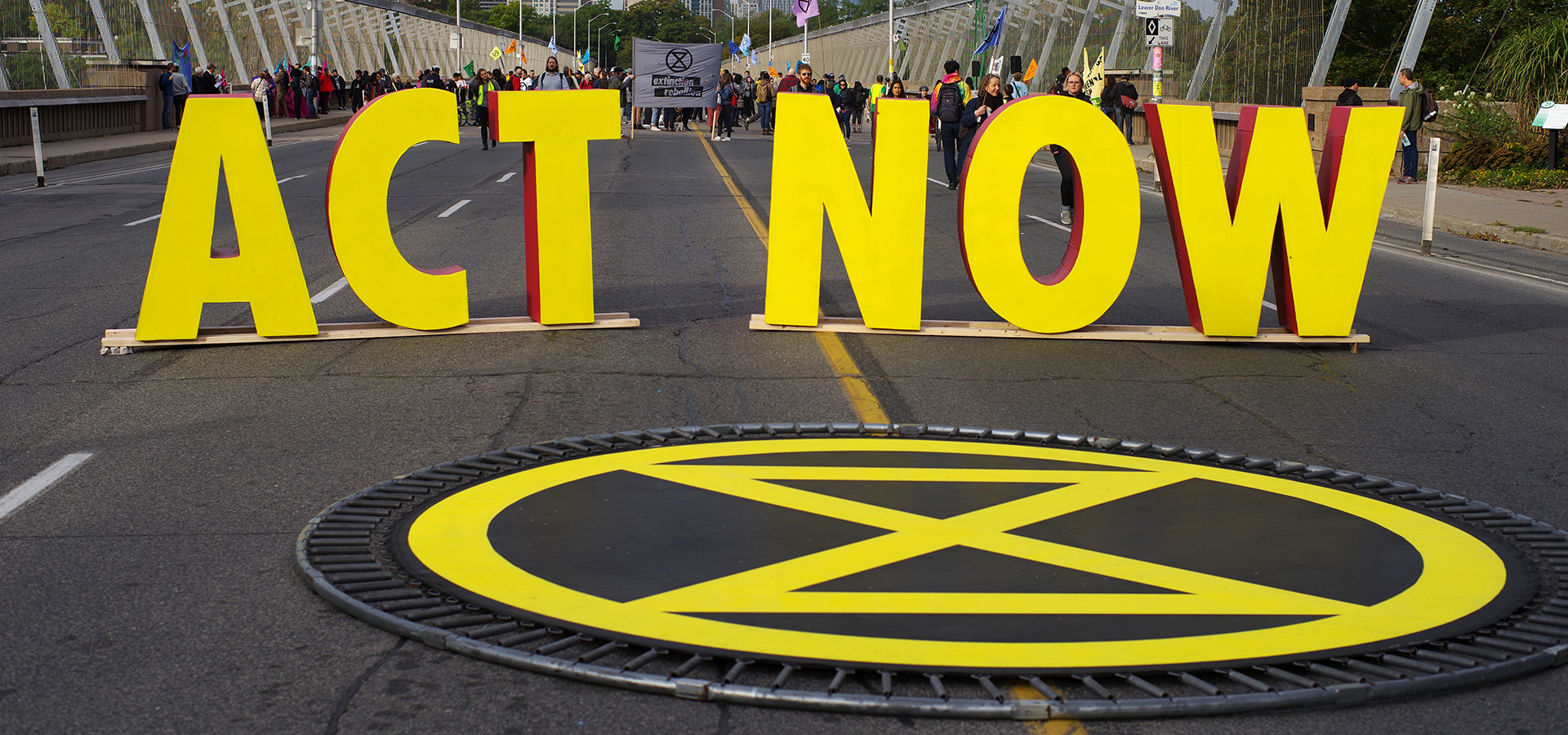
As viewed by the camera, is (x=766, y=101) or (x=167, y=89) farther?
(x=766, y=101)

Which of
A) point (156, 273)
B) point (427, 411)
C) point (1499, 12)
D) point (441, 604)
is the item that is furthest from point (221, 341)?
point (1499, 12)

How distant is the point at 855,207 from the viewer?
8.52m

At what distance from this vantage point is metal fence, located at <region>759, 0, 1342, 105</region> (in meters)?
31.3

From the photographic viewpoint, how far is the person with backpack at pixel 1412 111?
21.8 meters

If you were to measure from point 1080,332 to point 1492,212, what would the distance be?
12.1m

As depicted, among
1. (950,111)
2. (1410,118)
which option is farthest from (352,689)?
(1410,118)

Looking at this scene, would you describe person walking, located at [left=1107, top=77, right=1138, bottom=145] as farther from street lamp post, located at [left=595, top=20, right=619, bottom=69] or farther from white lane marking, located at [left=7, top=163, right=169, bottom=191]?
street lamp post, located at [left=595, top=20, right=619, bottom=69]

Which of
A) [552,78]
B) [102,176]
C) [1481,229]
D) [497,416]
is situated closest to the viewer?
[497,416]

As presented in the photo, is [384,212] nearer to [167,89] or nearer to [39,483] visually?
[39,483]

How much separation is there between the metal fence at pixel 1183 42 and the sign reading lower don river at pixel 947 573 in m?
26.4

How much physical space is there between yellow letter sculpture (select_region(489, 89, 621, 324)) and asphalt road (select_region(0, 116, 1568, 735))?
172mm

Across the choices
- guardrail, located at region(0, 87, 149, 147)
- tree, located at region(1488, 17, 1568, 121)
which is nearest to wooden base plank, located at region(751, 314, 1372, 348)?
tree, located at region(1488, 17, 1568, 121)

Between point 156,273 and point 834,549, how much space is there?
538 cm

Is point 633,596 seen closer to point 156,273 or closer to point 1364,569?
point 1364,569
